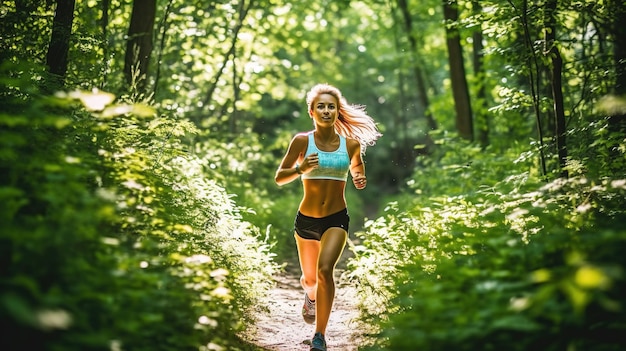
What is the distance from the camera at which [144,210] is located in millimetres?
4410

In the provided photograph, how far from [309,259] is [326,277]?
2.58 ft

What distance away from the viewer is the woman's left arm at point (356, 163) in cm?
612

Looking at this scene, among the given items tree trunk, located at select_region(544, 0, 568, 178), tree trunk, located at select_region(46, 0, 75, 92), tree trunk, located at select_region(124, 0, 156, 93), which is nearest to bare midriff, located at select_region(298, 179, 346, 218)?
tree trunk, located at select_region(544, 0, 568, 178)

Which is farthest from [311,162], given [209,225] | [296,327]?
[296,327]

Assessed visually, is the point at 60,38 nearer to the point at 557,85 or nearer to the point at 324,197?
the point at 324,197

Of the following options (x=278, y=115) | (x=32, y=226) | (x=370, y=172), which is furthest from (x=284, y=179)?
(x=370, y=172)

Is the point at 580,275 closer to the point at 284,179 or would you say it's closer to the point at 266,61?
the point at 284,179

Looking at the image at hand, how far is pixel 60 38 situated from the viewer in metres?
6.41

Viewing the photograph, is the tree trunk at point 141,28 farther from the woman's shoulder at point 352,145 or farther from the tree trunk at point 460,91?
the tree trunk at point 460,91

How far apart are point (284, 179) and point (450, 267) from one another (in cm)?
236

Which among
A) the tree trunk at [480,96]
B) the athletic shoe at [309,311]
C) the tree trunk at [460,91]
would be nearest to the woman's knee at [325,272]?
the athletic shoe at [309,311]

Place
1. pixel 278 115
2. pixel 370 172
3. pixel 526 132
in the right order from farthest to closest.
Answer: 1. pixel 370 172
2. pixel 278 115
3. pixel 526 132

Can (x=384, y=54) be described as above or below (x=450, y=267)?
above

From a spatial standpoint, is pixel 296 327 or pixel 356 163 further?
pixel 296 327
